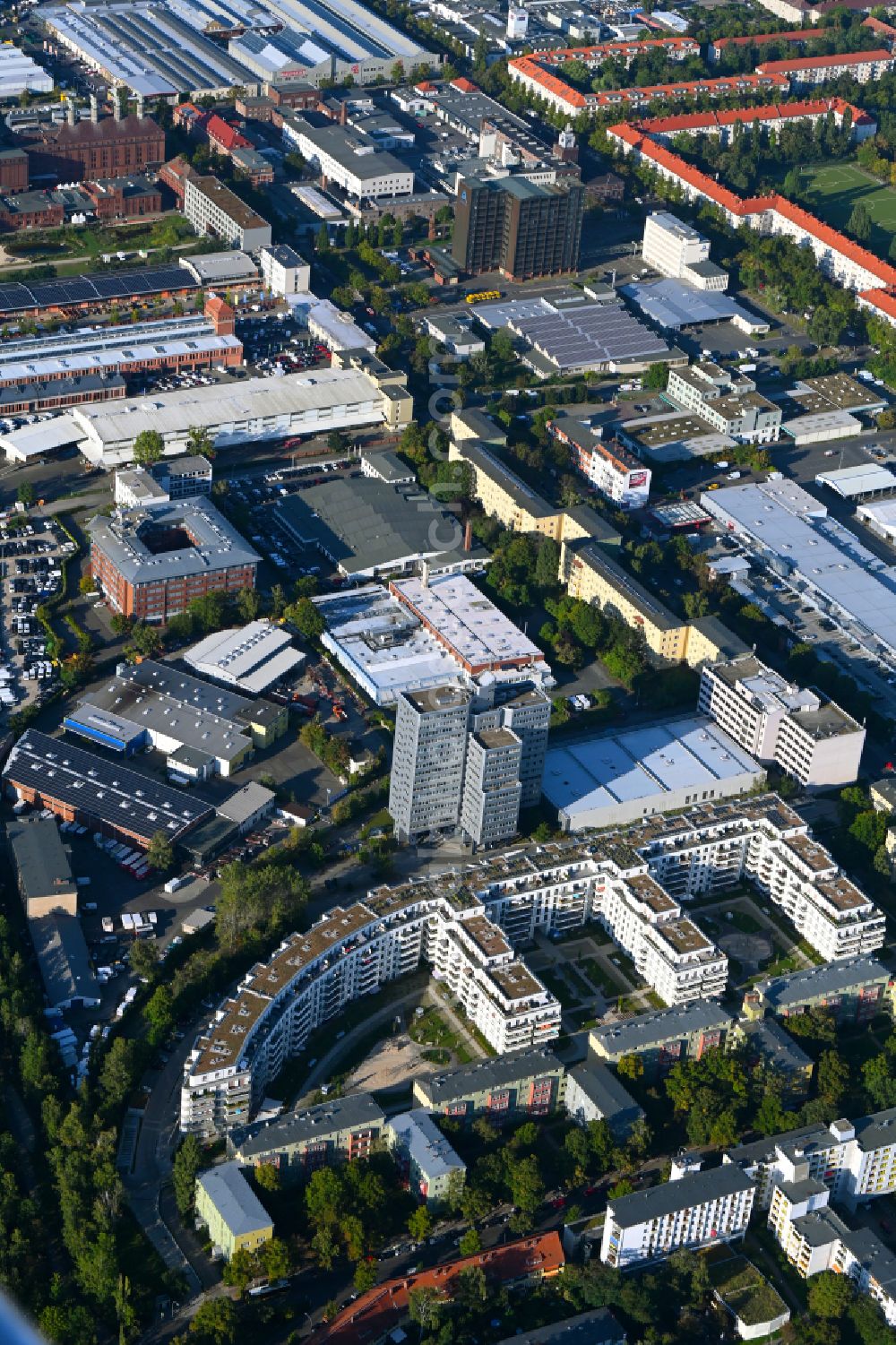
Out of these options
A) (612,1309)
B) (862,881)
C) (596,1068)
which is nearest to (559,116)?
(862,881)

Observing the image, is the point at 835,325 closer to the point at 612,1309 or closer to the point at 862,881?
the point at 862,881

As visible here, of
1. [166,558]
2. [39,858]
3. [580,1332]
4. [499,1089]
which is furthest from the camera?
[166,558]

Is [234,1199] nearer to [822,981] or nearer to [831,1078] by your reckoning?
[831,1078]

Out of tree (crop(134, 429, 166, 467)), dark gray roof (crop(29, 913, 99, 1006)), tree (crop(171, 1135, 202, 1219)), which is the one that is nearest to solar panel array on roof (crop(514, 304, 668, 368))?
tree (crop(134, 429, 166, 467))

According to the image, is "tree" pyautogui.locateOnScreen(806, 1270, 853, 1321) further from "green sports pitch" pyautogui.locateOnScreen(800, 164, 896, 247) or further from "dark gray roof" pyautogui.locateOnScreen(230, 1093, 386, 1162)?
"green sports pitch" pyautogui.locateOnScreen(800, 164, 896, 247)

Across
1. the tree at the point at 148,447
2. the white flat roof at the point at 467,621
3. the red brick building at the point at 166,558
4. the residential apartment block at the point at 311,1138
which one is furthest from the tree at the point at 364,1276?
the tree at the point at 148,447

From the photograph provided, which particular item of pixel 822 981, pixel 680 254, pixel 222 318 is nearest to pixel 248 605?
pixel 222 318

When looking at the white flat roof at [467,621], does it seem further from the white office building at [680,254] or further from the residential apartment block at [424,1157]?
the white office building at [680,254]
